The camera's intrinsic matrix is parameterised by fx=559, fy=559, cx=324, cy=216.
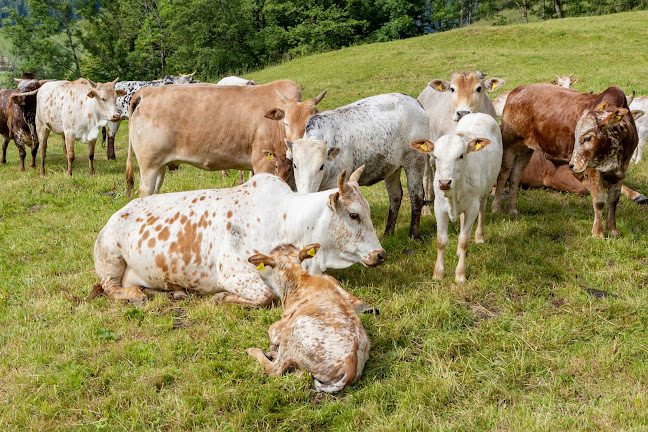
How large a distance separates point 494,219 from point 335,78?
19.6 m

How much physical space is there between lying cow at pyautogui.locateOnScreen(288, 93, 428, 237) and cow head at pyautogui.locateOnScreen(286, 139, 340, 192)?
0.06ft

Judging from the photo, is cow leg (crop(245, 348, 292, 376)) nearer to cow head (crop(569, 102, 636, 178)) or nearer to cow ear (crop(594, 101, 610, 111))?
cow head (crop(569, 102, 636, 178))

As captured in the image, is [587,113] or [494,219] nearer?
[587,113]

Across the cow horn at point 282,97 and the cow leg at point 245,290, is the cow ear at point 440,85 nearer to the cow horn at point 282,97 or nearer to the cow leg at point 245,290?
the cow horn at point 282,97

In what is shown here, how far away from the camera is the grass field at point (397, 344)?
3.82 meters

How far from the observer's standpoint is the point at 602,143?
7000 millimetres

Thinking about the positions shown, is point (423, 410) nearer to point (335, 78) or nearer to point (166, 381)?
point (166, 381)

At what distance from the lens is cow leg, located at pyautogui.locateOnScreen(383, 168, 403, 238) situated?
780 cm

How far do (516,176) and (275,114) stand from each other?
3994mm

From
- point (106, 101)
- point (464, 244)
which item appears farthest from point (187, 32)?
point (464, 244)

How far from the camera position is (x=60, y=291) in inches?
241

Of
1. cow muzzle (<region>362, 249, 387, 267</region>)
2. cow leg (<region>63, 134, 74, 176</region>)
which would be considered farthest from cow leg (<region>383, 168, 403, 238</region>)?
cow leg (<region>63, 134, 74, 176</region>)

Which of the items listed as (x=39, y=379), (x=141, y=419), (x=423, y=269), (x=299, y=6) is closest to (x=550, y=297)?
(x=423, y=269)

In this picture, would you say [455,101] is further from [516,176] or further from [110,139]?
[110,139]
